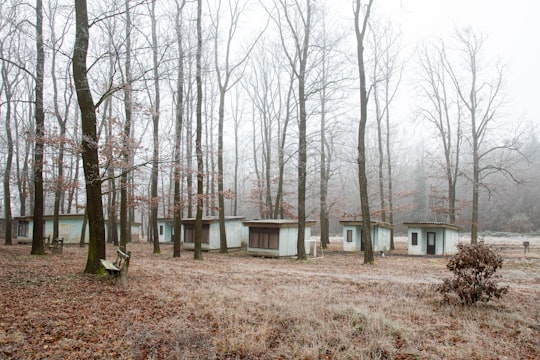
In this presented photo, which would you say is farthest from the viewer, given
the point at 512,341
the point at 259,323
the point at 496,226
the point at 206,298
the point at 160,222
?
the point at 496,226

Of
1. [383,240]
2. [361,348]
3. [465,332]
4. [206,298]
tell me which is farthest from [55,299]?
[383,240]

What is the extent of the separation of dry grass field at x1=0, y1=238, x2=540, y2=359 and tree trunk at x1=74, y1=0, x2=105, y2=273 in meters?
0.92

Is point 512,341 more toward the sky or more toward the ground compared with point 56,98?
more toward the ground

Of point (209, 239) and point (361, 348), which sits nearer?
point (361, 348)

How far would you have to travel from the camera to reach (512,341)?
619 cm

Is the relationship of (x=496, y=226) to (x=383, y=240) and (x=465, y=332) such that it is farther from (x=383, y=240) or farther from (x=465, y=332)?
(x=465, y=332)

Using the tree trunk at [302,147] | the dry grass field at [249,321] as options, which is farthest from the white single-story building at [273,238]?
the dry grass field at [249,321]

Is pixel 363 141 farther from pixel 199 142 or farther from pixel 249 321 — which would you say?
pixel 249 321

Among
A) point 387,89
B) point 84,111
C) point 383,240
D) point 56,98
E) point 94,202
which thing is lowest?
point 383,240

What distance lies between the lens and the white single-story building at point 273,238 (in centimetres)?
2202

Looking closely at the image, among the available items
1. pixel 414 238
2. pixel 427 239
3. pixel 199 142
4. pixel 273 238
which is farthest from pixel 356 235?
pixel 199 142

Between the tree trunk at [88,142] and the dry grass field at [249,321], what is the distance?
92 centimetres

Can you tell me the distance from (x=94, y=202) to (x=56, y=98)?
53.8 ft

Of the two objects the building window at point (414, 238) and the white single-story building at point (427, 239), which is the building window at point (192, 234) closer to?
the white single-story building at point (427, 239)
